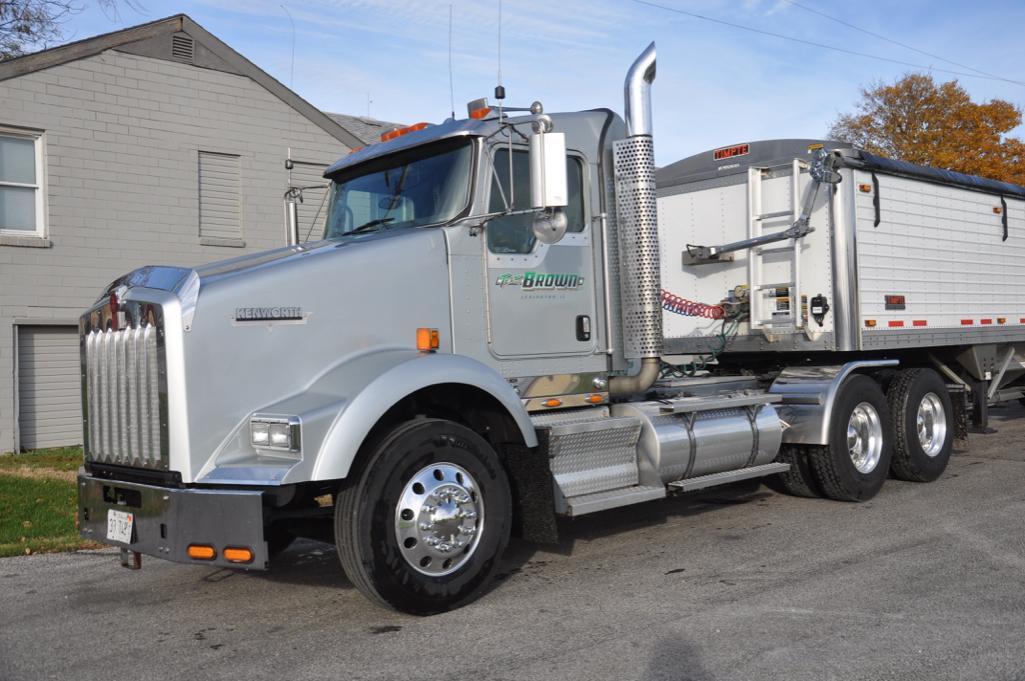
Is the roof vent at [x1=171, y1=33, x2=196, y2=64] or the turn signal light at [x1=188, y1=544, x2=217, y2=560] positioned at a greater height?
the roof vent at [x1=171, y1=33, x2=196, y2=64]

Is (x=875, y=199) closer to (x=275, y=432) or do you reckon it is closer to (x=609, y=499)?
(x=609, y=499)

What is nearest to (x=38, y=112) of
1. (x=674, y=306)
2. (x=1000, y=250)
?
(x=674, y=306)

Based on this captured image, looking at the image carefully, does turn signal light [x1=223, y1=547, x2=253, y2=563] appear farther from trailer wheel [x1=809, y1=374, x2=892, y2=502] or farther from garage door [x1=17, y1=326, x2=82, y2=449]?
garage door [x1=17, y1=326, x2=82, y2=449]

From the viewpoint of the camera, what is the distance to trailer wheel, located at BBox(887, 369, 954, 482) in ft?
29.6

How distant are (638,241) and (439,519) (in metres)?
2.52

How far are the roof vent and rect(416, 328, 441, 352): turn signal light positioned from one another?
36.4ft

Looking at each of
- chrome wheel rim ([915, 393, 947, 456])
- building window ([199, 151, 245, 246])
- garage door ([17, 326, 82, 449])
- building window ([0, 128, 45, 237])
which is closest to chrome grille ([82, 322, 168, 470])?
chrome wheel rim ([915, 393, 947, 456])

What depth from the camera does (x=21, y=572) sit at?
6.92 meters

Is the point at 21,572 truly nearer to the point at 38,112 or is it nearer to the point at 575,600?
the point at 575,600

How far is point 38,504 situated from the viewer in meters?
9.41

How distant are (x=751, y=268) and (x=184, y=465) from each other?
5583 mm

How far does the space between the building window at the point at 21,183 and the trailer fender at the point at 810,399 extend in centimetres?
1059

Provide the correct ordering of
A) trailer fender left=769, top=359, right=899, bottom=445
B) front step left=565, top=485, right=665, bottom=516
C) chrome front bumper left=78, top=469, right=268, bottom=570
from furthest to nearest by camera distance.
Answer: trailer fender left=769, top=359, right=899, bottom=445, front step left=565, top=485, right=665, bottom=516, chrome front bumper left=78, top=469, right=268, bottom=570

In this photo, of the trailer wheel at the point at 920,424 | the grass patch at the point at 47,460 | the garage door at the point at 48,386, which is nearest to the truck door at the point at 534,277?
the trailer wheel at the point at 920,424
